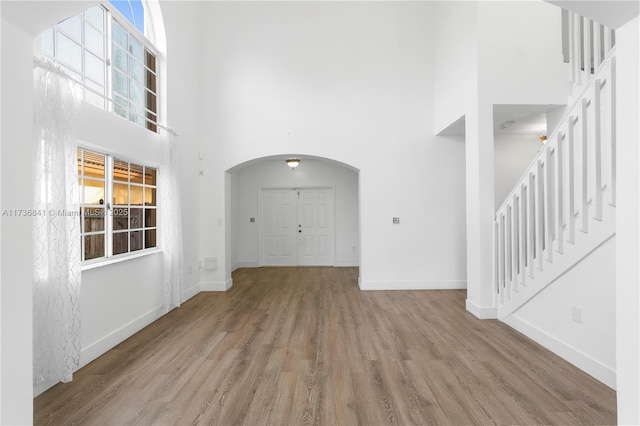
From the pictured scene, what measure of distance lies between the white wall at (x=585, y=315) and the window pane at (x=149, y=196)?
183 inches

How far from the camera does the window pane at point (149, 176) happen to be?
433 centimetres

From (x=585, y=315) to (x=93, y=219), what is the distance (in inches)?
179

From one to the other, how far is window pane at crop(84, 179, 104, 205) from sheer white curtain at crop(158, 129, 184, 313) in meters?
0.99

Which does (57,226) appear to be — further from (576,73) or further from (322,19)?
(576,73)

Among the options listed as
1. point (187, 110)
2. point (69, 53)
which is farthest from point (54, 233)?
point (187, 110)

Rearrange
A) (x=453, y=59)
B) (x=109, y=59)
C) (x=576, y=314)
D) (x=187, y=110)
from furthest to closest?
(x=187, y=110) < (x=453, y=59) < (x=109, y=59) < (x=576, y=314)

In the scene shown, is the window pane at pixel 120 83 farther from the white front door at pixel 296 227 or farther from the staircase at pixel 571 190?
the white front door at pixel 296 227

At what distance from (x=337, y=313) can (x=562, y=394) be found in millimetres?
2537

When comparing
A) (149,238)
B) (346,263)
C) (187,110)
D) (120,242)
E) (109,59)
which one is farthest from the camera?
(346,263)

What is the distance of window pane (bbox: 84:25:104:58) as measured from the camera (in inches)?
128

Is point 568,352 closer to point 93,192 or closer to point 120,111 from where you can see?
point 93,192

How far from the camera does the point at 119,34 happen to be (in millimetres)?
3824

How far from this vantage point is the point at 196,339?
3.52 m

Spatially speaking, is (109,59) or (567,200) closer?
(567,200)
